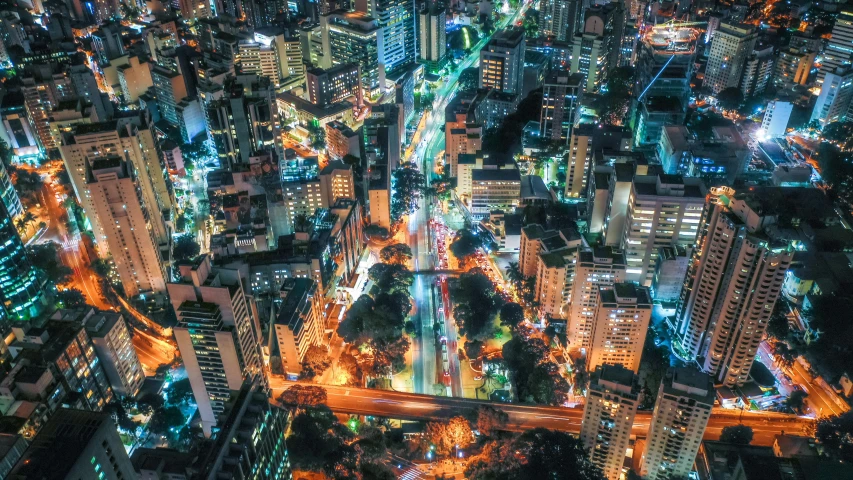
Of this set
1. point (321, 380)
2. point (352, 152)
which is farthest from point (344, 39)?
point (321, 380)

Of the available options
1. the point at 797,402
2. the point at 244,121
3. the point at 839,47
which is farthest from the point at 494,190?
the point at 839,47

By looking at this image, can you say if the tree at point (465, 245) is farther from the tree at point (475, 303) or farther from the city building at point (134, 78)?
the city building at point (134, 78)

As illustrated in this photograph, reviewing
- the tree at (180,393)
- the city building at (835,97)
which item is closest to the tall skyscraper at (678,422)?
the tree at (180,393)

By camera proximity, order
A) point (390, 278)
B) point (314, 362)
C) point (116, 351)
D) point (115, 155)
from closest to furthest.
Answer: point (116, 351) → point (314, 362) → point (115, 155) → point (390, 278)

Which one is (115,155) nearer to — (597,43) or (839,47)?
(597,43)

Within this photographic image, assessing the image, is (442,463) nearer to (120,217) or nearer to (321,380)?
(321,380)

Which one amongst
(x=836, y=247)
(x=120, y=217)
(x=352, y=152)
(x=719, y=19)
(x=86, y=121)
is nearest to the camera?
(x=120, y=217)

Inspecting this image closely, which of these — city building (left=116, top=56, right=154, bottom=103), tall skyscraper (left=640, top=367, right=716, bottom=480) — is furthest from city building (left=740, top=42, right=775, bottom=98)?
city building (left=116, top=56, right=154, bottom=103)
